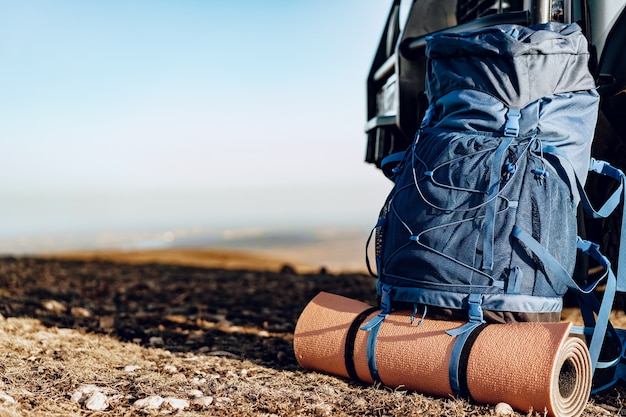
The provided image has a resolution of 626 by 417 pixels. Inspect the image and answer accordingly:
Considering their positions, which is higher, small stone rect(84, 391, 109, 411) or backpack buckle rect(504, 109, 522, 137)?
backpack buckle rect(504, 109, 522, 137)

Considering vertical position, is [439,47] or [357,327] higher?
[439,47]

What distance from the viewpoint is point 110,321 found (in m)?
4.01

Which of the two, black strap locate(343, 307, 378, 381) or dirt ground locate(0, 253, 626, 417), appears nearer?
dirt ground locate(0, 253, 626, 417)

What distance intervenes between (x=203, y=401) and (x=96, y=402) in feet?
1.31

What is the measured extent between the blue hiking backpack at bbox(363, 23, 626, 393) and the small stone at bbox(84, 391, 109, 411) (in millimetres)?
1089

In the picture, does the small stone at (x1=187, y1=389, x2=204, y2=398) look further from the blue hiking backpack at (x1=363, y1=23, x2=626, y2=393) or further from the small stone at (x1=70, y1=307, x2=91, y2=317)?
the small stone at (x1=70, y1=307, x2=91, y2=317)

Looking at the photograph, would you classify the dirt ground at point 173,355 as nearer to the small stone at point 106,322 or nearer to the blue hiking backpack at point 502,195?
the small stone at point 106,322

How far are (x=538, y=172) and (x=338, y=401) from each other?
121 cm

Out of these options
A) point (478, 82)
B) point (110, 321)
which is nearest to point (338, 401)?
point (478, 82)

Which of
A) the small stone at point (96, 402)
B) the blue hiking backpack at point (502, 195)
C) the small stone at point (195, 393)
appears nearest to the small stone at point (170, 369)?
the small stone at point (195, 393)

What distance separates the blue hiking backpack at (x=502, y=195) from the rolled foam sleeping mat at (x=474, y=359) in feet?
0.21

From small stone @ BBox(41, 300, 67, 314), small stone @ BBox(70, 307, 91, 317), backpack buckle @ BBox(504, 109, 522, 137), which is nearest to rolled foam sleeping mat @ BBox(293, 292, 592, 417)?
backpack buckle @ BBox(504, 109, 522, 137)

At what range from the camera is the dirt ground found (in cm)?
234

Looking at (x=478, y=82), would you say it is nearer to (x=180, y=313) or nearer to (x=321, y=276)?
(x=180, y=313)
